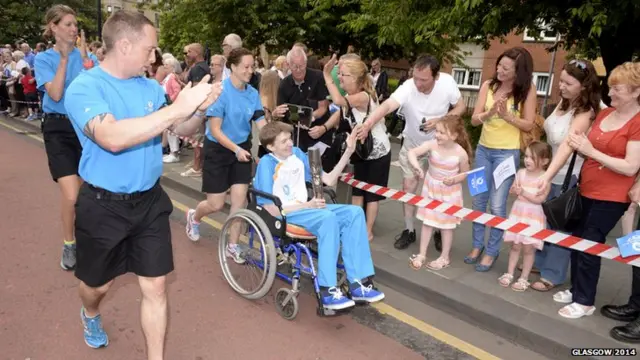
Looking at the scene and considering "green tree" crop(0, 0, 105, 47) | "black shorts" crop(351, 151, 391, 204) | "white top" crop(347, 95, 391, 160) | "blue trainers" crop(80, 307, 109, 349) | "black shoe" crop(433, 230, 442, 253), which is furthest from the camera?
"green tree" crop(0, 0, 105, 47)

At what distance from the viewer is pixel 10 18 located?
33.8 m

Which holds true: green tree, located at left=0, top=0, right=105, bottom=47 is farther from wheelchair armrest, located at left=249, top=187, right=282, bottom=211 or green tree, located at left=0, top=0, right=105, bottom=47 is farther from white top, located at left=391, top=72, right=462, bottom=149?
wheelchair armrest, located at left=249, top=187, right=282, bottom=211

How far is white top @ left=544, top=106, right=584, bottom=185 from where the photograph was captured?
4.12 metres

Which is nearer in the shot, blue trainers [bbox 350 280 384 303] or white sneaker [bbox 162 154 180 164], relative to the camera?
blue trainers [bbox 350 280 384 303]

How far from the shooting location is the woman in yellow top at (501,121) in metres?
4.17

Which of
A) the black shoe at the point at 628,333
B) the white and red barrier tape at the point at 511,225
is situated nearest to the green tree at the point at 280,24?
the white and red barrier tape at the point at 511,225

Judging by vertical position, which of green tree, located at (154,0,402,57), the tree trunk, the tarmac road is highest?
green tree, located at (154,0,402,57)

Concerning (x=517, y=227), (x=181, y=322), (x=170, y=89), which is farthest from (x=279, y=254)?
(x=170, y=89)

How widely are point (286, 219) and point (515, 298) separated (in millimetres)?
1964

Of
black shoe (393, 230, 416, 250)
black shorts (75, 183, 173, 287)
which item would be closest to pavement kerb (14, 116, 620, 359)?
black shoe (393, 230, 416, 250)

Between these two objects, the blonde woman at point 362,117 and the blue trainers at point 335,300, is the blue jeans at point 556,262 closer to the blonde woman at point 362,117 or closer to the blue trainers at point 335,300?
the blonde woman at point 362,117

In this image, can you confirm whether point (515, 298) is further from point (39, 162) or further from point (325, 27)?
point (325, 27)

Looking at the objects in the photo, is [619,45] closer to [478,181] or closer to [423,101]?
[423,101]

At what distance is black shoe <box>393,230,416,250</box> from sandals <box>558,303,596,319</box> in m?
1.62
